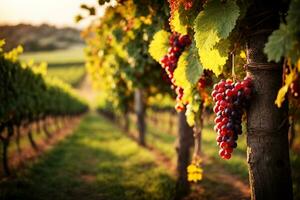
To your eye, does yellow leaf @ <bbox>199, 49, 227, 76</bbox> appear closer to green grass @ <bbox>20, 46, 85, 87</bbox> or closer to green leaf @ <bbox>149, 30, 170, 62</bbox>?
green leaf @ <bbox>149, 30, 170, 62</bbox>

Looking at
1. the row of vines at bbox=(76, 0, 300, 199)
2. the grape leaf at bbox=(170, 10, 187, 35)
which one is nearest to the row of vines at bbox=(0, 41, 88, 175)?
the grape leaf at bbox=(170, 10, 187, 35)

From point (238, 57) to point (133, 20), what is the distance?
9.75 feet

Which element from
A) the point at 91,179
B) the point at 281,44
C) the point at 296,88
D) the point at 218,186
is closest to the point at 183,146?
the point at 218,186

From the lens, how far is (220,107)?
9.80 ft

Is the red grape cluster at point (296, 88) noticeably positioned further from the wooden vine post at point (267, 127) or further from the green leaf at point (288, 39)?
the green leaf at point (288, 39)

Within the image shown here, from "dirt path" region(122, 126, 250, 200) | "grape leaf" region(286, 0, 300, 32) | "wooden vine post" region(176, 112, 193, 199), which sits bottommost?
"dirt path" region(122, 126, 250, 200)

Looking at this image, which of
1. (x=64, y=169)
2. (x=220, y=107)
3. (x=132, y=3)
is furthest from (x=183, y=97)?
(x=64, y=169)

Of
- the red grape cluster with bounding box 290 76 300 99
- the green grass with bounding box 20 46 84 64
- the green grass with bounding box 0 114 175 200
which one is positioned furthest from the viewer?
the green grass with bounding box 20 46 84 64

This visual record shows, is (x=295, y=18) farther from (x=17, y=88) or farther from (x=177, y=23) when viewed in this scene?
(x=17, y=88)

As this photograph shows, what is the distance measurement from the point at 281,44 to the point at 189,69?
48.8 inches

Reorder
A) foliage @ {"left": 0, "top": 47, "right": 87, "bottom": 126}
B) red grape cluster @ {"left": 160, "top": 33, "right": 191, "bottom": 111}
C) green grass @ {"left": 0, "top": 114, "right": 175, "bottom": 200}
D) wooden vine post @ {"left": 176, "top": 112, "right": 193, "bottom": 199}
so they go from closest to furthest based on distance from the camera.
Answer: red grape cluster @ {"left": 160, "top": 33, "right": 191, "bottom": 111} < green grass @ {"left": 0, "top": 114, "right": 175, "bottom": 200} < wooden vine post @ {"left": 176, "top": 112, "right": 193, "bottom": 199} < foliage @ {"left": 0, "top": 47, "right": 87, "bottom": 126}

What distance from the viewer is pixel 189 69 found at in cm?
333

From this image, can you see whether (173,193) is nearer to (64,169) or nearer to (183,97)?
(183,97)

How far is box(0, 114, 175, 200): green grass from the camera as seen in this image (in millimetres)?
7785
